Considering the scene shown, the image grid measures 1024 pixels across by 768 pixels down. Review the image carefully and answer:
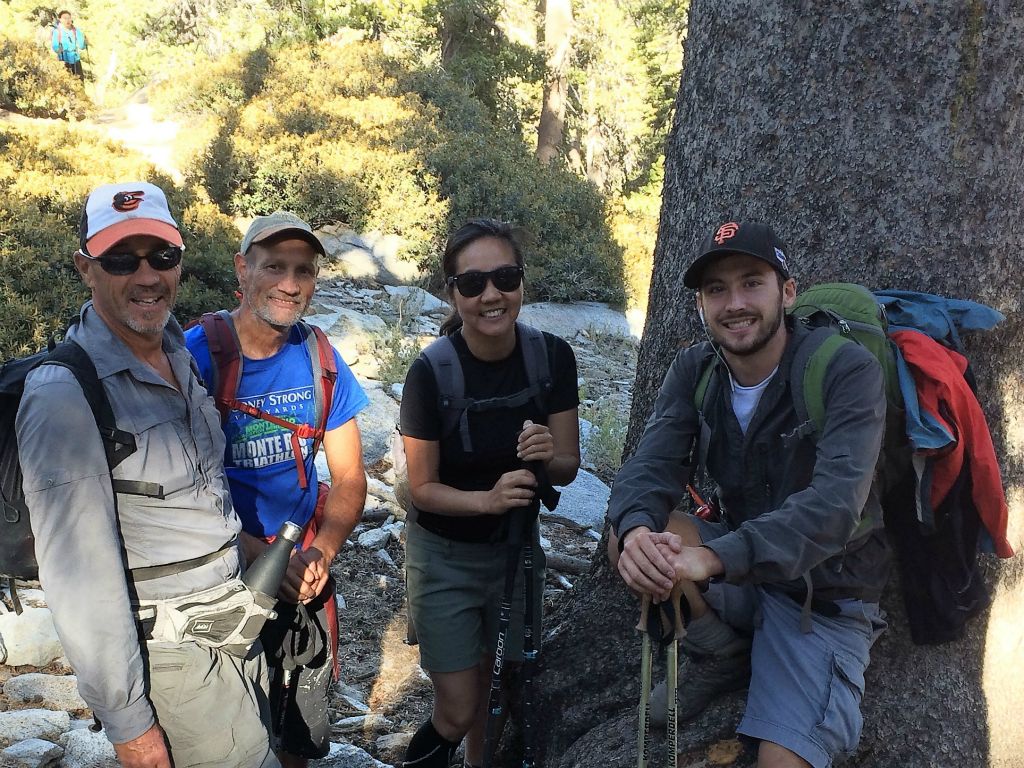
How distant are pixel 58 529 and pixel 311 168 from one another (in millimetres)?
12099

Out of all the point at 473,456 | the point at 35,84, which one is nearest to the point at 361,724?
the point at 473,456

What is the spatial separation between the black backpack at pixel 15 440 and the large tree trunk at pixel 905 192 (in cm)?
202

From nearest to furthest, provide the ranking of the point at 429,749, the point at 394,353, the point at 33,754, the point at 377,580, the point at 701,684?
the point at 701,684, the point at 429,749, the point at 33,754, the point at 377,580, the point at 394,353

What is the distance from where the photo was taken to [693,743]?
9.87ft

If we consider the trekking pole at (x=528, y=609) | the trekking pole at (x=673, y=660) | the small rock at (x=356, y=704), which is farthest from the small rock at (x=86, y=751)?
the trekking pole at (x=673, y=660)

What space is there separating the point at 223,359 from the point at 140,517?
30.1 inches

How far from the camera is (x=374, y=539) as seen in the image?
6125mm

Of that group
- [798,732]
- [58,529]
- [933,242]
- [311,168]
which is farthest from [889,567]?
[311,168]

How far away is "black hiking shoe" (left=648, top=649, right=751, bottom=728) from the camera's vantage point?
296cm

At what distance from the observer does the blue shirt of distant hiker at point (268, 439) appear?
310 cm

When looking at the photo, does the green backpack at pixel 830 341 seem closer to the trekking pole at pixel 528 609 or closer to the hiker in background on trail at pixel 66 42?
the trekking pole at pixel 528 609

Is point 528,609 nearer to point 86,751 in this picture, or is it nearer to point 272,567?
point 272,567

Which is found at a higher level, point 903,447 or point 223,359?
point 223,359

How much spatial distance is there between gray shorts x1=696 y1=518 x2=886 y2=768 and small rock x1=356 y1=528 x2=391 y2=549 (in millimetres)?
3691
